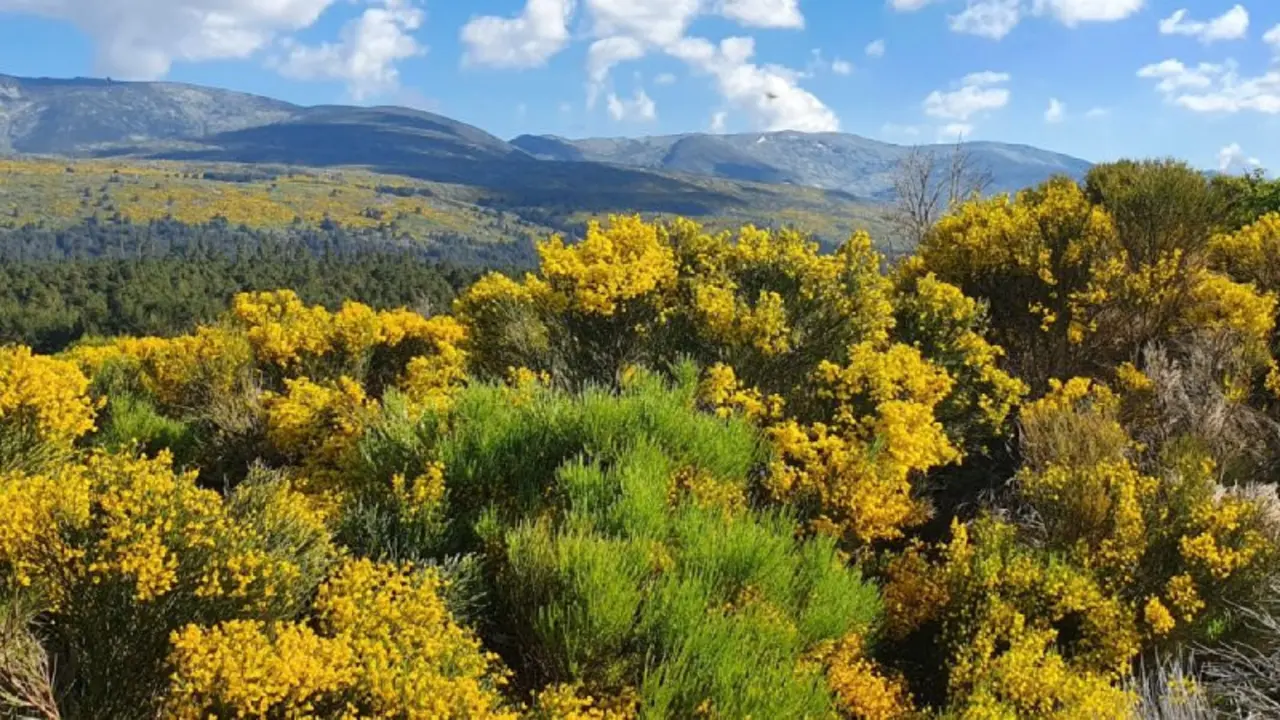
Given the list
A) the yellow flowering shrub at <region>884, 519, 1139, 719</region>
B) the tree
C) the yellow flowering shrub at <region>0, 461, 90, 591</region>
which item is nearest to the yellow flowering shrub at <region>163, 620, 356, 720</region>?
the yellow flowering shrub at <region>0, 461, 90, 591</region>

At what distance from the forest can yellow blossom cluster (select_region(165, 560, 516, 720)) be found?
0.08 ft

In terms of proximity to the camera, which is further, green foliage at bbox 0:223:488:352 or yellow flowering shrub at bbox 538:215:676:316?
green foliage at bbox 0:223:488:352

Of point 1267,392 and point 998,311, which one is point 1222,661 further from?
point 998,311

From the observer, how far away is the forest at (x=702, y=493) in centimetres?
427

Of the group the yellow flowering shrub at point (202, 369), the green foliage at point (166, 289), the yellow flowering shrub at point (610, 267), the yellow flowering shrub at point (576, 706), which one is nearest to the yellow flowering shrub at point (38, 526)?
the yellow flowering shrub at point (576, 706)

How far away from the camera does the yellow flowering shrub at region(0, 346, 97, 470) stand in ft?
21.9

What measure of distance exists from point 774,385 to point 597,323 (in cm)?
211

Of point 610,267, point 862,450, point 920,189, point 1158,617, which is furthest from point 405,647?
point 920,189

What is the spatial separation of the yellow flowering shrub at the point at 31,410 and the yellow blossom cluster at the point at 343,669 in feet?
12.1

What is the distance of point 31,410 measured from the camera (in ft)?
22.4

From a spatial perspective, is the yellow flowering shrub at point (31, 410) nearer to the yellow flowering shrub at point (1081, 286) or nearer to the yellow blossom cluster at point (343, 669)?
the yellow blossom cluster at point (343, 669)

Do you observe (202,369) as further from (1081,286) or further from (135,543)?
(1081,286)

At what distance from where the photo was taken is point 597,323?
9.64 m

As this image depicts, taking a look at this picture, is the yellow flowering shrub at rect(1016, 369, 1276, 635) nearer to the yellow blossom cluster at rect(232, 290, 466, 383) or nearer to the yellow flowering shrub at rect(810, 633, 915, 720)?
the yellow flowering shrub at rect(810, 633, 915, 720)
